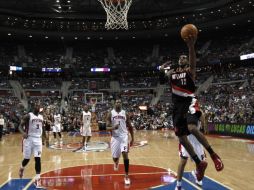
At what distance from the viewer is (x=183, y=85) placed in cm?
556

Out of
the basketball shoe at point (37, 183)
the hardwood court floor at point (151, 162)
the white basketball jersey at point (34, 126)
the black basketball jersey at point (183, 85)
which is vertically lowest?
the hardwood court floor at point (151, 162)

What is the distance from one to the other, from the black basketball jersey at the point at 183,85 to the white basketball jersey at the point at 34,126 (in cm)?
452

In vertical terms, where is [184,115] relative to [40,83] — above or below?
below

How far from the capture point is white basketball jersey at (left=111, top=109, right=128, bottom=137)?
905cm

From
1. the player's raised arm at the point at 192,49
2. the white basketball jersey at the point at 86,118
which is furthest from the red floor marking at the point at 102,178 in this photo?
the white basketball jersey at the point at 86,118

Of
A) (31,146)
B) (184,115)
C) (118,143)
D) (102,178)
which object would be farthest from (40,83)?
(184,115)

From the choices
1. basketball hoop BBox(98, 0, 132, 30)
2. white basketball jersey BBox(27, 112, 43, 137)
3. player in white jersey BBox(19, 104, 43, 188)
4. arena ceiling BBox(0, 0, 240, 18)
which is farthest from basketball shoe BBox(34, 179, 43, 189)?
arena ceiling BBox(0, 0, 240, 18)

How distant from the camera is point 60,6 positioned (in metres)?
38.2

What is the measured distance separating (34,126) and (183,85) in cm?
474

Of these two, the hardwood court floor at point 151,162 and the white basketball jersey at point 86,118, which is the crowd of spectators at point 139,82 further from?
the hardwood court floor at point 151,162

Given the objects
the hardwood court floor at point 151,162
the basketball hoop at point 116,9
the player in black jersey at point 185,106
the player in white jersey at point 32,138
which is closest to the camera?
the player in black jersey at point 185,106

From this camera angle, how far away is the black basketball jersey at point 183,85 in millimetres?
5551

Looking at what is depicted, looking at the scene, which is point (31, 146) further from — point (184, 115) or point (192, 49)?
point (192, 49)

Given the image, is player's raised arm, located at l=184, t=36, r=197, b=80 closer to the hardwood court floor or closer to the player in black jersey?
the player in black jersey
